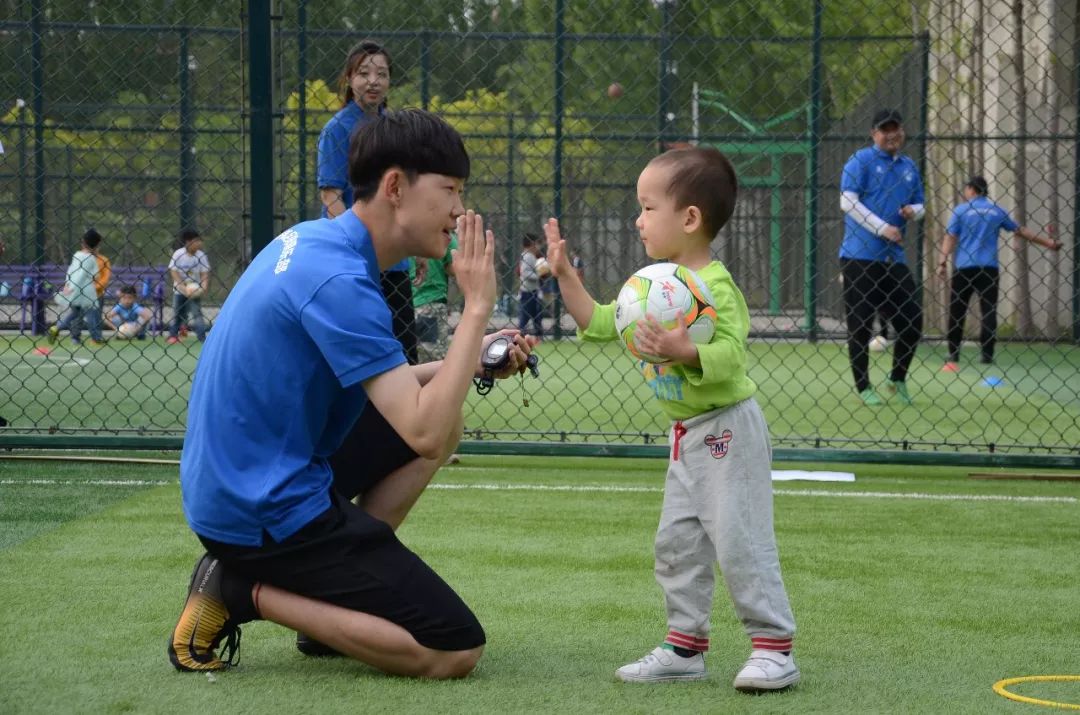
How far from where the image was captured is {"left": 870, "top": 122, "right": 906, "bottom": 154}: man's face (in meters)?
8.90

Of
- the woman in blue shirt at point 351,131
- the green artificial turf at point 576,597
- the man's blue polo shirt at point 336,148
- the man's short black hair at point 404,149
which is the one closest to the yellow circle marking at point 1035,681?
the green artificial turf at point 576,597

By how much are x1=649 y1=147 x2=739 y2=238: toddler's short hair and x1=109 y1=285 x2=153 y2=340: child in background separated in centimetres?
1311

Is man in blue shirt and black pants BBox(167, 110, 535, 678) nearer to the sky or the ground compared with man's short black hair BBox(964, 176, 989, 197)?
nearer to the ground

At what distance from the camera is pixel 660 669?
3.32 meters

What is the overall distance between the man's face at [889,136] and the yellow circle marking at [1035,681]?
596 cm

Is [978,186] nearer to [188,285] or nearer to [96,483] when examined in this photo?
[188,285]

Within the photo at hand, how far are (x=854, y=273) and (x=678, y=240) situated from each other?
233 inches

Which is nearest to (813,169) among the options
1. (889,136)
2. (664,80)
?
(664,80)

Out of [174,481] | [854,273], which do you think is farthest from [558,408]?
[174,481]

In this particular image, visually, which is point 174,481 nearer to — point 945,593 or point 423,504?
point 423,504

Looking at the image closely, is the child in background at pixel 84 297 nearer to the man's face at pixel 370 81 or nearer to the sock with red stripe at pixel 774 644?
the man's face at pixel 370 81

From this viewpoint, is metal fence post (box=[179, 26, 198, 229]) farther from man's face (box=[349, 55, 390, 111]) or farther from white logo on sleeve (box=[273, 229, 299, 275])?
white logo on sleeve (box=[273, 229, 299, 275])

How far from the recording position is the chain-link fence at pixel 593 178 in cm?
938

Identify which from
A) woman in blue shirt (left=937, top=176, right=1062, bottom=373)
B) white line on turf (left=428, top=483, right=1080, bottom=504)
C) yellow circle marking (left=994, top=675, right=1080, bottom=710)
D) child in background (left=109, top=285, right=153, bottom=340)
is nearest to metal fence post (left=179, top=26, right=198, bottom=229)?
child in background (left=109, top=285, right=153, bottom=340)
